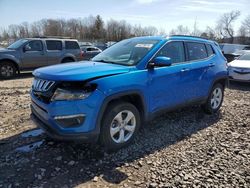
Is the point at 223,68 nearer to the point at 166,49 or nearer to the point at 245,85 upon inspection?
the point at 166,49

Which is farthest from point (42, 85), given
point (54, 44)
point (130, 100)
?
→ point (54, 44)

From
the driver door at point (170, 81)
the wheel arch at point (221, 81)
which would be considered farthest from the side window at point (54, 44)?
the driver door at point (170, 81)

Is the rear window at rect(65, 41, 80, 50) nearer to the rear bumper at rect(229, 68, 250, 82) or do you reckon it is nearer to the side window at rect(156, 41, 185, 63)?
the rear bumper at rect(229, 68, 250, 82)

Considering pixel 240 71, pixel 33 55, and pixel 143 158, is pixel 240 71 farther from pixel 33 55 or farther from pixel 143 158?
pixel 33 55

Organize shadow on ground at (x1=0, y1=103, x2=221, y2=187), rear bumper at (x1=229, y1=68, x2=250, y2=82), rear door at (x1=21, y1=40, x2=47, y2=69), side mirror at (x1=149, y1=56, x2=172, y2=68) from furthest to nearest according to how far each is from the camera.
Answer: rear door at (x1=21, y1=40, x2=47, y2=69) < rear bumper at (x1=229, y1=68, x2=250, y2=82) < side mirror at (x1=149, y1=56, x2=172, y2=68) < shadow on ground at (x1=0, y1=103, x2=221, y2=187)

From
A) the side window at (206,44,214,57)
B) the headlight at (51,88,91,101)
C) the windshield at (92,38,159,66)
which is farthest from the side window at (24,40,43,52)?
the headlight at (51,88,91,101)

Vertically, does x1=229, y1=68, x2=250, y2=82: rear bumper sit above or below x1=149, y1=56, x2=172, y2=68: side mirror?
below

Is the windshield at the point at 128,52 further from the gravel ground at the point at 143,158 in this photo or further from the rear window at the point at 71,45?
the rear window at the point at 71,45

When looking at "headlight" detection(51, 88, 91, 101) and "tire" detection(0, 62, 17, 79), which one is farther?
"tire" detection(0, 62, 17, 79)

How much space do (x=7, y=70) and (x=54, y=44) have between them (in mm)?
2681

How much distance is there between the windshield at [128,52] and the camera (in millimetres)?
4492

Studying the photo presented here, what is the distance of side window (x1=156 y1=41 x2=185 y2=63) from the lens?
472cm

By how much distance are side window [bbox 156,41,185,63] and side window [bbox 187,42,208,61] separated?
25 cm

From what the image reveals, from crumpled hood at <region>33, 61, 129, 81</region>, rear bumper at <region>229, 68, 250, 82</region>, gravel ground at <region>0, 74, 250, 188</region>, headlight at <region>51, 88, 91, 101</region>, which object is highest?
crumpled hood at <region>33, 61, 129, 81</region>
